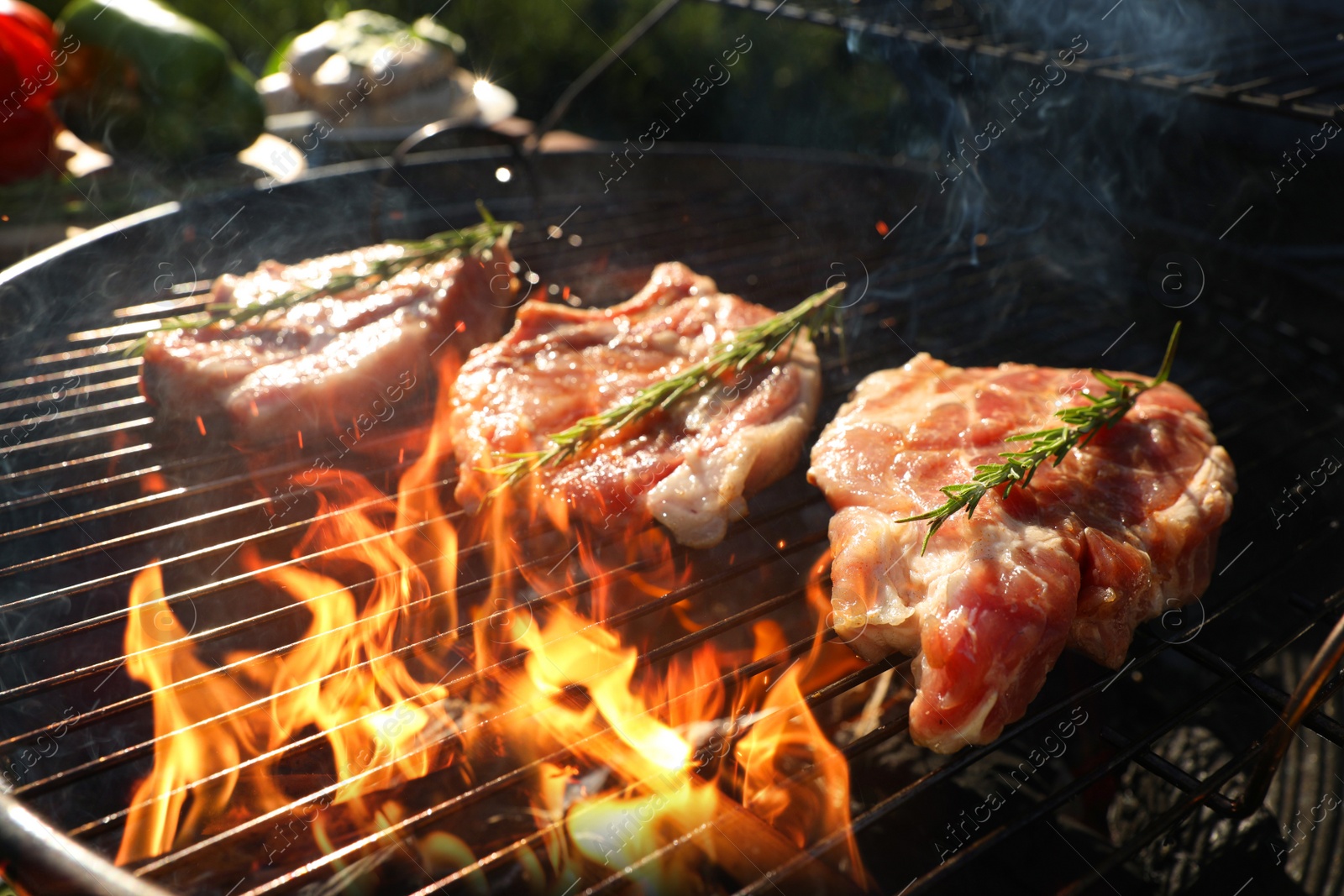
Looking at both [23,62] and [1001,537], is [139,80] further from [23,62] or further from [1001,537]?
[1001,537]

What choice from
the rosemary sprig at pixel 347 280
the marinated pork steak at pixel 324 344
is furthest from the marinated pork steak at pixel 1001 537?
the rosemary sprig at pixel 347 280

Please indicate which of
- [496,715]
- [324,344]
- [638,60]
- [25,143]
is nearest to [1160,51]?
[324,344]

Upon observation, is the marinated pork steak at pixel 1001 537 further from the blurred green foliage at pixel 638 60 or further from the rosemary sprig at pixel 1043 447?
the blurred green foliage at pixel 638 60

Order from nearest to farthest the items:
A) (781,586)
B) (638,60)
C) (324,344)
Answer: (781,586), (324,344), (638,60)

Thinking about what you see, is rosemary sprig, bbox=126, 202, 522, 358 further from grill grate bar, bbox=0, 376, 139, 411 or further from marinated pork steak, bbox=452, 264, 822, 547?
marinated pork steak, bbox=452, 264, 822, 547

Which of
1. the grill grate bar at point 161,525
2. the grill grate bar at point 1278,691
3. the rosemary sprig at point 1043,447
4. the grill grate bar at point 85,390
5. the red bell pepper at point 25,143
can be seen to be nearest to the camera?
the grill grate bar at point 1278,691
